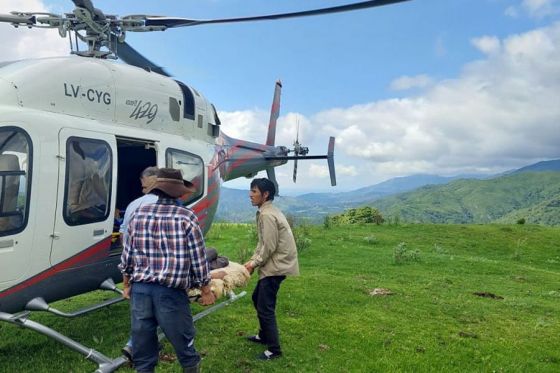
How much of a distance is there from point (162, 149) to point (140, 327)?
351cm

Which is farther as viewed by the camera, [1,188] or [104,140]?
[104,140]

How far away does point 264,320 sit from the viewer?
5.90 metres

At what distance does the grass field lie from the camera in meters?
5.95

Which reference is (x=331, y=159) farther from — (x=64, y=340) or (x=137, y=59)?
(x=64, y=340)

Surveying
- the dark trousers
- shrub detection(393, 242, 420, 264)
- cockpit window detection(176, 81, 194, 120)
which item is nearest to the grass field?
shrub detection(393, 242, 420, 264)

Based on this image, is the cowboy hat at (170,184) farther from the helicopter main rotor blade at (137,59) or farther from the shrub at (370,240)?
the shrub at (370,240)

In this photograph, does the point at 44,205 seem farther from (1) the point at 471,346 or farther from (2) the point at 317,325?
(1) the point at 471,346

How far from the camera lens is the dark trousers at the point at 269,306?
5.85 meters

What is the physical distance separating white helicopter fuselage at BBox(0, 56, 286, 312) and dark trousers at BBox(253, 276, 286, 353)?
2.14 metres

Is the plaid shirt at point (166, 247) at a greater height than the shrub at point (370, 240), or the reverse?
the plaid shirt at point (166, 247)

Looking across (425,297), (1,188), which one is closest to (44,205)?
(1,188)

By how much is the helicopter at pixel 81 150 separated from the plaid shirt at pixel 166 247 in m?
1.61

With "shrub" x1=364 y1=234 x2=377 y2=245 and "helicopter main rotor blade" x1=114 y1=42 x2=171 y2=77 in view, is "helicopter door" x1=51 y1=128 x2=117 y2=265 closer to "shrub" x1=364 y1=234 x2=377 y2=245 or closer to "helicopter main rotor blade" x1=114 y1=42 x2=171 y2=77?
"helicopter main rotor blade" x1=114 y1=42 x2=171 y2=77

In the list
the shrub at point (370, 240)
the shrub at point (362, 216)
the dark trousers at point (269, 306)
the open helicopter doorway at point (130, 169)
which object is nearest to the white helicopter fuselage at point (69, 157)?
the open helicopter doorway at point (130, 169)
